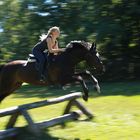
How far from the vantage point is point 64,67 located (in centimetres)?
1245

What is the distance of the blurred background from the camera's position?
1048 inches

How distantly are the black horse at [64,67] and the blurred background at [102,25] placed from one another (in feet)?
41.0

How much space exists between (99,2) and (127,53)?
3.57 metres

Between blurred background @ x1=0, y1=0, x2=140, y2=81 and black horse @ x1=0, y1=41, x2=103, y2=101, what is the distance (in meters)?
12.5

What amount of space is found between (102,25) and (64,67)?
46.2 feet

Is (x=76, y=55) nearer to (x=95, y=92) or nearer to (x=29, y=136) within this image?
(x=29, y=136)

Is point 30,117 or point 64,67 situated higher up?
point 64,67

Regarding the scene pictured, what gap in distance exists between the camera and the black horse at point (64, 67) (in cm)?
1203

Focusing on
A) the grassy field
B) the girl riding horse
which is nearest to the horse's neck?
the girl riding horse

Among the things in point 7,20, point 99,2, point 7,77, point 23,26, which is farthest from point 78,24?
point 7,77

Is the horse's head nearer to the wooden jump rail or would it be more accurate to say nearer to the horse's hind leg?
the wooden jump rail

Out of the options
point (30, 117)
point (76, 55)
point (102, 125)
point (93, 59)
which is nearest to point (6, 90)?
point (76, 55)

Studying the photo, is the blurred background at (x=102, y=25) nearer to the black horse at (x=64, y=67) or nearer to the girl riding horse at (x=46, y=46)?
the black horse at (x=64, y=67)

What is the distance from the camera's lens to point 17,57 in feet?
110
